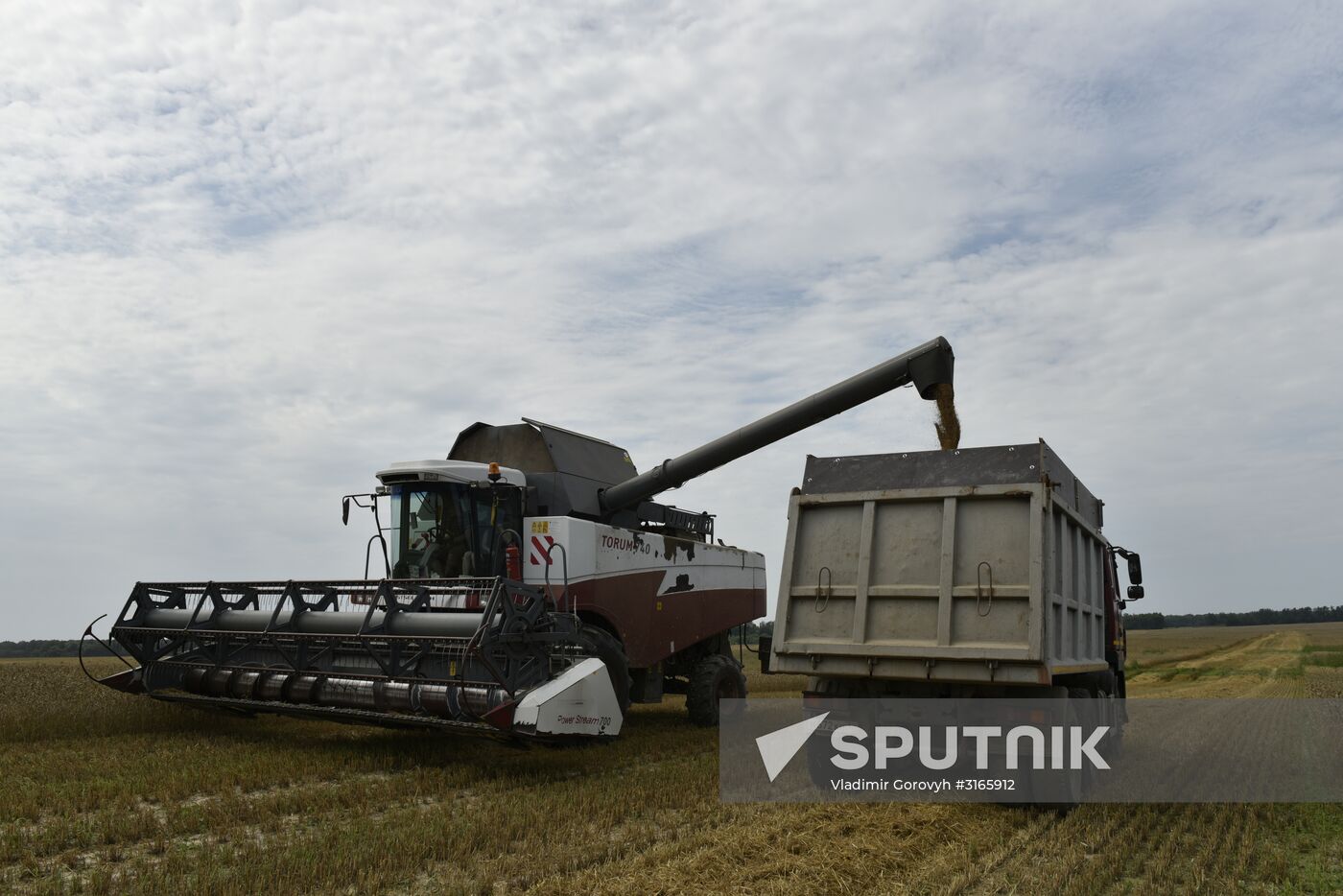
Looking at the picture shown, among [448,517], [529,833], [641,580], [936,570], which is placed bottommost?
[529,833]

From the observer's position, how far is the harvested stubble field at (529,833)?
4.57 meters

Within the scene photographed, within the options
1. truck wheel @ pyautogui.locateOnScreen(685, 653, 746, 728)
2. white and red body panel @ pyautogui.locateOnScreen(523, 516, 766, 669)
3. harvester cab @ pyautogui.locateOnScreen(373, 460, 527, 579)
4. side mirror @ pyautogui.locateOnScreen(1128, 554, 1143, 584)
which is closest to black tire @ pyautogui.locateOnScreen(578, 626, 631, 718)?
white and red body panel @ pyautogui.locateOnScreen(523, 516, 766, 669)

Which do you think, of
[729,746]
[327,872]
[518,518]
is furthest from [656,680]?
[327,872]

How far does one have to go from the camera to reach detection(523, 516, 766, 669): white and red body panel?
895 centimetres

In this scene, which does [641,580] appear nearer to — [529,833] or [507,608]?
[507,608]

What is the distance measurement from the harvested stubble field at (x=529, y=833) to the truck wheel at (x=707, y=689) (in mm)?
2440

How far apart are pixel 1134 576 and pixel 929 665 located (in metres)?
4.22

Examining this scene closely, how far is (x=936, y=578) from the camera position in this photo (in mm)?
6504

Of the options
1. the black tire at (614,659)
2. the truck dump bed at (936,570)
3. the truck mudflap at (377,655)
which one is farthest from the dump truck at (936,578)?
the black tire at (614,659)

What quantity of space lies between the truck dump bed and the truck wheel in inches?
154

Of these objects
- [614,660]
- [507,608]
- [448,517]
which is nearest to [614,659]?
[614,660]

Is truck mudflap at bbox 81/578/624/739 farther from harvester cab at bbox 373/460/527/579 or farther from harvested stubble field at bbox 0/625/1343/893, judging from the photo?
harvester cab at bbox 373/460/527/579

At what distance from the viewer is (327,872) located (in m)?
4.54

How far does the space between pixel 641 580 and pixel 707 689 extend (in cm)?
169
